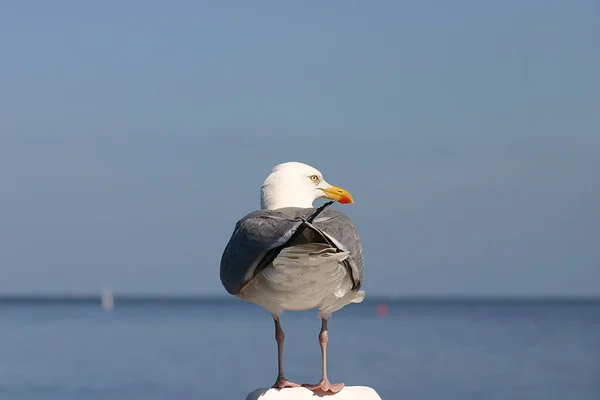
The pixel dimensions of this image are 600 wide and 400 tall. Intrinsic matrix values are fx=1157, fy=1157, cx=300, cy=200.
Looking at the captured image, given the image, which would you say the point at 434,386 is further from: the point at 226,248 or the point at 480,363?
the point at 226,248

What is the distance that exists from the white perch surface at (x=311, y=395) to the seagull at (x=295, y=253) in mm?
115

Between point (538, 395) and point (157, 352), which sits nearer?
point (538, 395)

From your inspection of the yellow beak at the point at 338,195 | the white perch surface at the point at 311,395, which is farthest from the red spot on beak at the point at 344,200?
the white perch surface at the point at 311,395

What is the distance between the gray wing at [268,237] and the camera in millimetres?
5914

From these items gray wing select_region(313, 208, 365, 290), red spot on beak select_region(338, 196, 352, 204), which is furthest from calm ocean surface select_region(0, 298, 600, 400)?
gray wing select_region(313, 208, 365, 290)

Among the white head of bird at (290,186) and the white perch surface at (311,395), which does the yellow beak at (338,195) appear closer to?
the white head of bird at (290,186)

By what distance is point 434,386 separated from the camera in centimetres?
1989

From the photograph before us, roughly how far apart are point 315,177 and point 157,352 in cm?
2218

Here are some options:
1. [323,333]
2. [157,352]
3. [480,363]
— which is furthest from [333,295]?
[157,352]

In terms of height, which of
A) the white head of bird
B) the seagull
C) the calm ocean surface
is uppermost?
the white head of bird

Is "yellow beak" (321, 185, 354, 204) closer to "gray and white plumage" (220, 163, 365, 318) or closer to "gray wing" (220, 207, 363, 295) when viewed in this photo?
"gray and white plumage" (220, 163, 365, 318)

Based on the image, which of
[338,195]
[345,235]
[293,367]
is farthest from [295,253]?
[293,367]

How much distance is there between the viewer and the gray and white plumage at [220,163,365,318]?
600 cm

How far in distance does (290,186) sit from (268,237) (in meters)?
0.95
